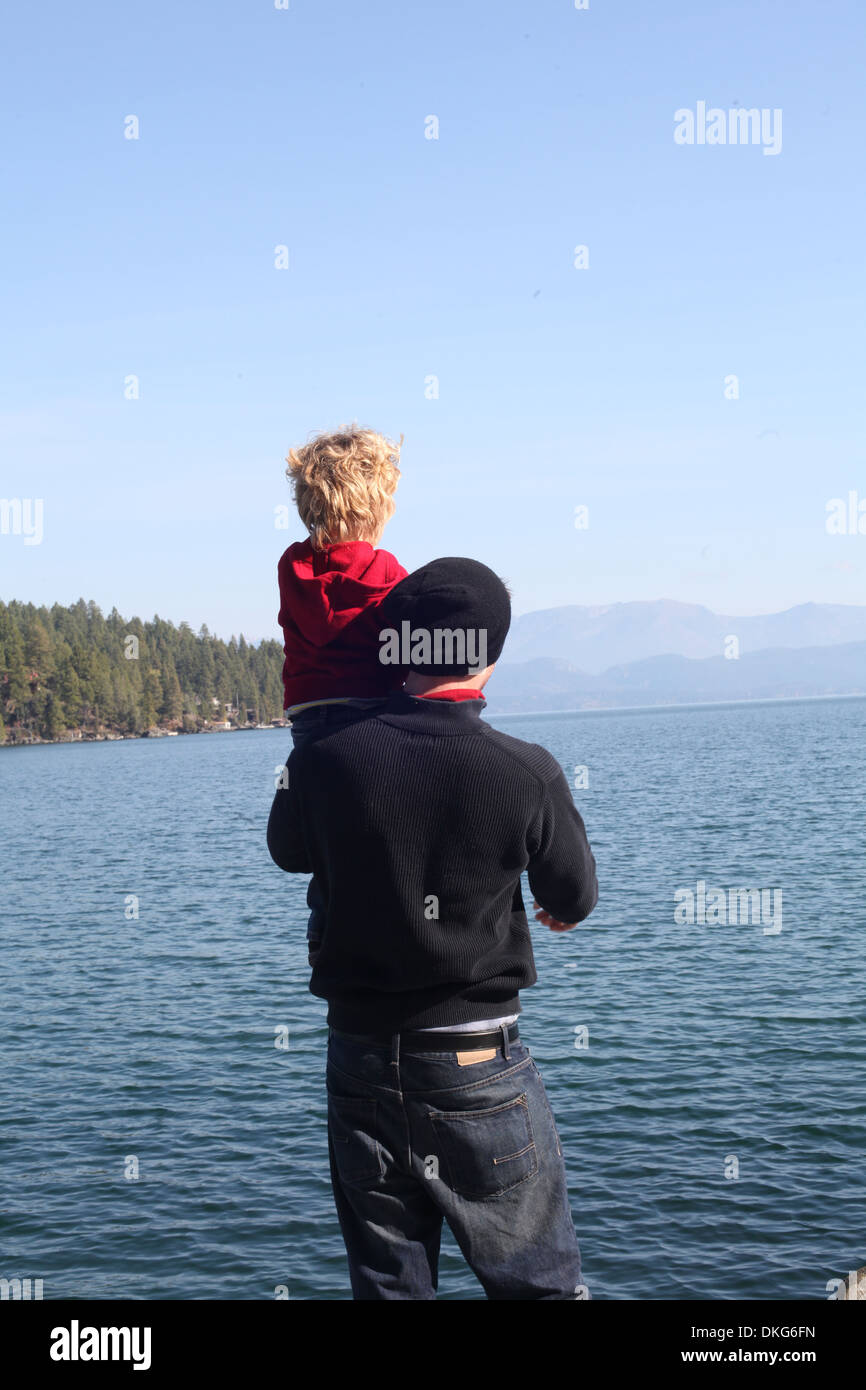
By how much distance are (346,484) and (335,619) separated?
18.2 inches

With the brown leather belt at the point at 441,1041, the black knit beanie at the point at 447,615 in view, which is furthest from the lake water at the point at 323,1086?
the black knit beanie at the point at 447,615

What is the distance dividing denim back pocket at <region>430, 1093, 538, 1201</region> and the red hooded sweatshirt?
1.33 metres

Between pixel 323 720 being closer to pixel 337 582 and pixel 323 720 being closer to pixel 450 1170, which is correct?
pixel 337 582

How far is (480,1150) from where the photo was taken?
3.52 meters

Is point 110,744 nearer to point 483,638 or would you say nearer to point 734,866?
point 734,866

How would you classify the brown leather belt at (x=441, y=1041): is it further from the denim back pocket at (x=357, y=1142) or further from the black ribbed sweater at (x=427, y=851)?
the denim back pocket at (x=357, y=1142)

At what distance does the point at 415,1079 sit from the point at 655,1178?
11.3 m

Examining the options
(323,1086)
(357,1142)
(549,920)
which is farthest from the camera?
(323,1086)

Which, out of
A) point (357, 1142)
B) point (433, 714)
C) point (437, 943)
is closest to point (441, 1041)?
point (437, 943)

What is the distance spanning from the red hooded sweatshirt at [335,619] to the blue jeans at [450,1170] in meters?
1.11

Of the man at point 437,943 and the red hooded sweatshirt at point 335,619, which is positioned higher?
the red hooded sweatshirt at point 335,619

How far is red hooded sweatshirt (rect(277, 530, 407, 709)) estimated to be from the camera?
370 centimetres

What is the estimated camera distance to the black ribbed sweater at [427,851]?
341cm
